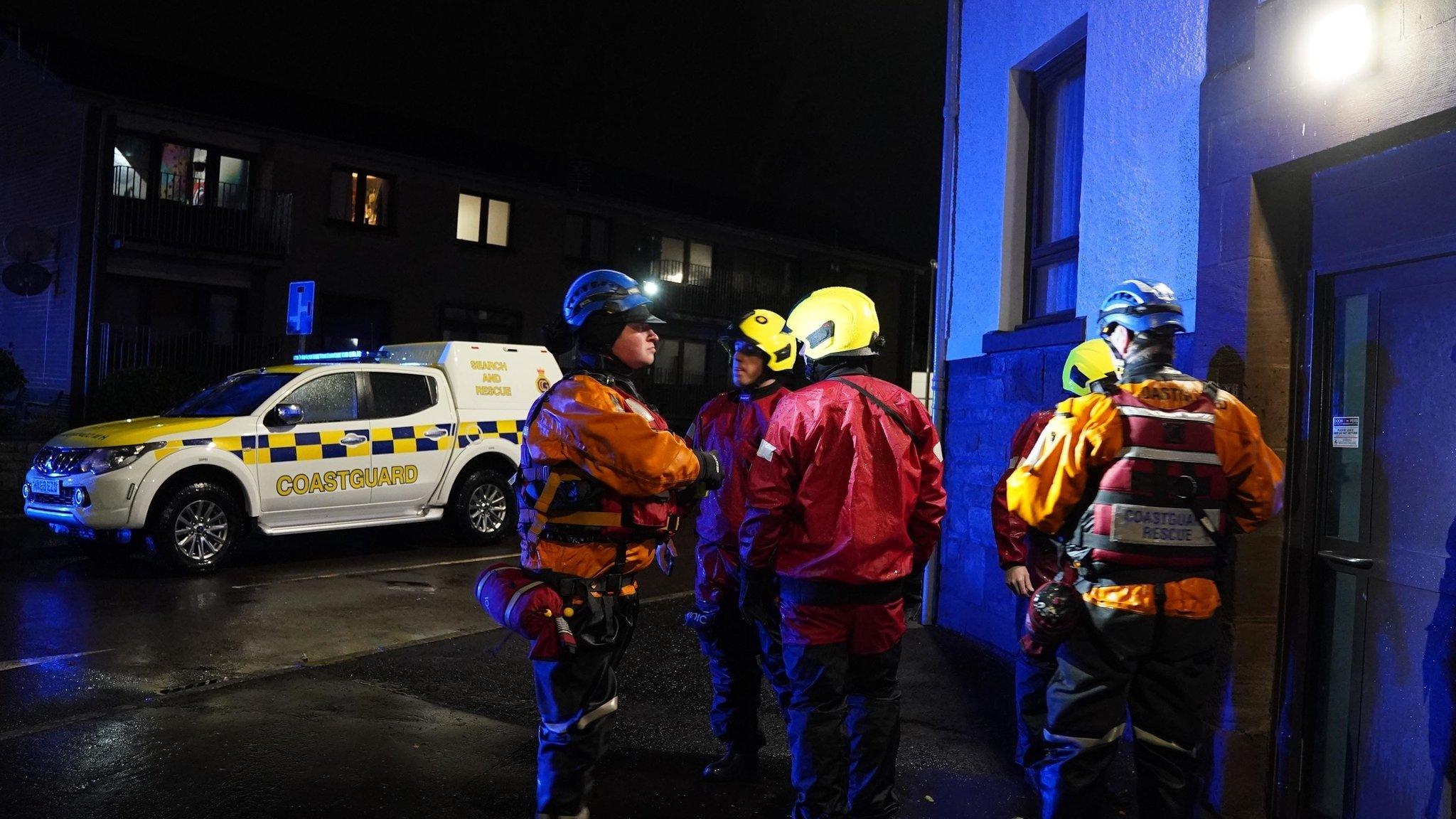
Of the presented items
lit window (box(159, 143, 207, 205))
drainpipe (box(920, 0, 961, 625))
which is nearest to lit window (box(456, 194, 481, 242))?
lit window (box(159, 143, 207, 205))

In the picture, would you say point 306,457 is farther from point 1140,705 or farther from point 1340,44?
point 1340,44

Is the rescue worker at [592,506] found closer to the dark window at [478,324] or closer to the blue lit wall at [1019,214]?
the blue lit wall at [1019,214]

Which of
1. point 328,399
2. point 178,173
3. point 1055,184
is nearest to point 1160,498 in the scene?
point 1055,184

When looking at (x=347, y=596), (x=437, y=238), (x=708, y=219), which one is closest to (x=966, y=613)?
(x=347, y=596)

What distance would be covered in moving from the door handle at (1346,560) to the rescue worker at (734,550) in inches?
87.8

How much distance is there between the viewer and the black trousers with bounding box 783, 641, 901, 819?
336 cm

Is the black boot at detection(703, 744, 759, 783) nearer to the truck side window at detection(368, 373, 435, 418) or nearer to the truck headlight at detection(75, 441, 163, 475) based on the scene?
the truck headlight at detection(75, 441, 163, 475)

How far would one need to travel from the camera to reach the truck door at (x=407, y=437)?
10.1 metres

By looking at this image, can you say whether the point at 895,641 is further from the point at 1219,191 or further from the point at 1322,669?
the point at 1219,191

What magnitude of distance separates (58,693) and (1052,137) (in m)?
6.72

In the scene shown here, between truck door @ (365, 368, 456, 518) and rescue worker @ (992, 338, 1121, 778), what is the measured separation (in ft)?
24.6

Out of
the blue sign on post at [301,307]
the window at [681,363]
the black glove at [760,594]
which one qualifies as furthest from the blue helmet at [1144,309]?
the window at [681,363]

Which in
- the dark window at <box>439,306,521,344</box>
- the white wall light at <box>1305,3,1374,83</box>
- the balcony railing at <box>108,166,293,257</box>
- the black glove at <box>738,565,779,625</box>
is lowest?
the black glove at <box>738,565,779,625</box>

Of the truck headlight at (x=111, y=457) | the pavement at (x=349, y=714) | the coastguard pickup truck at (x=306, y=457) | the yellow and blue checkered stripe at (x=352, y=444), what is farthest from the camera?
the yellow and blue checkered stripe at (x=352, y=444)
